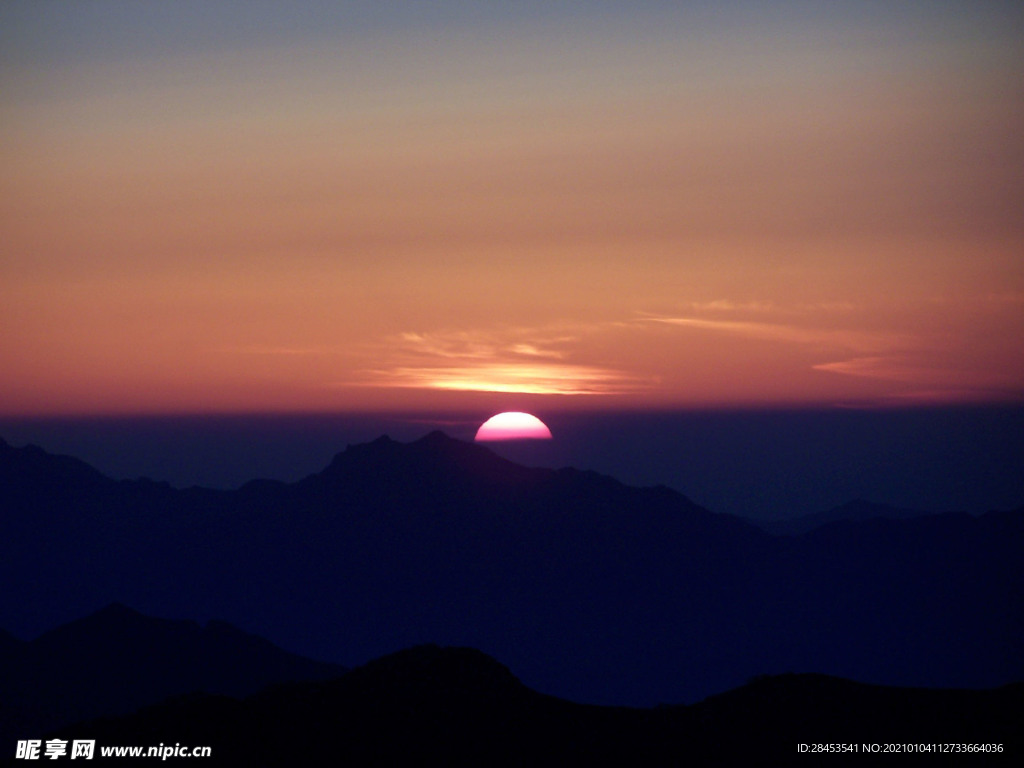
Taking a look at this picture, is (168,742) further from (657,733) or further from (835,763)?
(835,763)

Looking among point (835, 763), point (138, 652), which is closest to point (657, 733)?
point (835, 763)

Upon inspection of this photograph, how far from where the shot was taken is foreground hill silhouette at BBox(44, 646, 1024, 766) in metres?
59.8

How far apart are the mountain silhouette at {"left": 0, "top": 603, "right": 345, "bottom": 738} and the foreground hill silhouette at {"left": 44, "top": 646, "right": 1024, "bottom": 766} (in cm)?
6936

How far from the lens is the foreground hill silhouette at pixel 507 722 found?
196 feet

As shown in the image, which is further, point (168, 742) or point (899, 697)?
point (899, 697)

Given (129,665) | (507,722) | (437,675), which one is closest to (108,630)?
(129,665)

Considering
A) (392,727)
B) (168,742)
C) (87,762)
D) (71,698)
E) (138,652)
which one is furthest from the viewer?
(138,652)

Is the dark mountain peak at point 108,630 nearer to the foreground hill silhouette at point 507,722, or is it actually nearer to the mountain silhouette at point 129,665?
the mountain silhouette at point 129,665

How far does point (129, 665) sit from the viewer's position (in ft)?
471

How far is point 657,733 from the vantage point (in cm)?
6425

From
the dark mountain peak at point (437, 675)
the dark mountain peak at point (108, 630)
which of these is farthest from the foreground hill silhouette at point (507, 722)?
the dark mountain peak at point (108, 630)

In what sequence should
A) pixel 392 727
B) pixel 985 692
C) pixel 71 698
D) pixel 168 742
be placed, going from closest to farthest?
pixel 168 742 → pixel 392 727 → pixel 985 692 → pixel 71 698

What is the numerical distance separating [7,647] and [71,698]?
14466mm

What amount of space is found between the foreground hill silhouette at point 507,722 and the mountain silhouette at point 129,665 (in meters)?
→ 69.4
